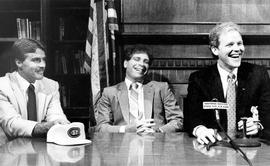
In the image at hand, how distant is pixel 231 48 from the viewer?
2.59 meters

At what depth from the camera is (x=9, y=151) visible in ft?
5.73

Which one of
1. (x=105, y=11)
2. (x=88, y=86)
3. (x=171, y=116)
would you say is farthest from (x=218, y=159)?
(x=88, y=86)

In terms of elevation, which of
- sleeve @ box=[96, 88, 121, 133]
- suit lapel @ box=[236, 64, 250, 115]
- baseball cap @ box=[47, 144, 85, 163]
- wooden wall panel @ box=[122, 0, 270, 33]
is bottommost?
sleeve @ box=[96, 88, 121, 133]

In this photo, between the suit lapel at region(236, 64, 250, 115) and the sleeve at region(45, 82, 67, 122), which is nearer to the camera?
the suit lapel at region(236, 64, 250, 115)

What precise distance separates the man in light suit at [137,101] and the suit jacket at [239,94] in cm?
53

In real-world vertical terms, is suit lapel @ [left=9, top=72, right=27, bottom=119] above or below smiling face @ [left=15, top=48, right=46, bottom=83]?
below

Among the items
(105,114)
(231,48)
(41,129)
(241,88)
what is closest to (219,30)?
(231,48)

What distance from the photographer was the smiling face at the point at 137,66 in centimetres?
320

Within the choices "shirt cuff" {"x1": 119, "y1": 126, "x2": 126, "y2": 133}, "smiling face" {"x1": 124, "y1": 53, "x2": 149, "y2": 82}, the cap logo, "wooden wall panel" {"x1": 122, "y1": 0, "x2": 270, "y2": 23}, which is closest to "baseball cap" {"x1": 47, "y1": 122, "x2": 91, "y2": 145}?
the cap logo

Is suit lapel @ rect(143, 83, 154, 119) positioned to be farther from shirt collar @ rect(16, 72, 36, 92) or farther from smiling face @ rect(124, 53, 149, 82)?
shirt collar @ rect(16, 72, 36, 92)

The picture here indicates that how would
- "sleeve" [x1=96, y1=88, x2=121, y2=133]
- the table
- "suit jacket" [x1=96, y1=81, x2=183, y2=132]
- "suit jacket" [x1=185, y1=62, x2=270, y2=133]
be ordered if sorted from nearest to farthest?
the table < "suit jacket" [x1=185, y1=62, x2=270, y2=133] < "sleeve" [x1=96, y1=88, x2=121, y2=133] < "suit jacket" [x1=96, y1=81, x2=183, y2=132]

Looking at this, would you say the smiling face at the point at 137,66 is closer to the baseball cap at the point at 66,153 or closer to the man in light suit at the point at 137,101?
the man in light suit at the point at 137,101

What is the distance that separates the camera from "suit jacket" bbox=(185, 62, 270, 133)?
2.53 m

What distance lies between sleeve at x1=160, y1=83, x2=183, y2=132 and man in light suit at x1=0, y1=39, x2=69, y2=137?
0.83m
